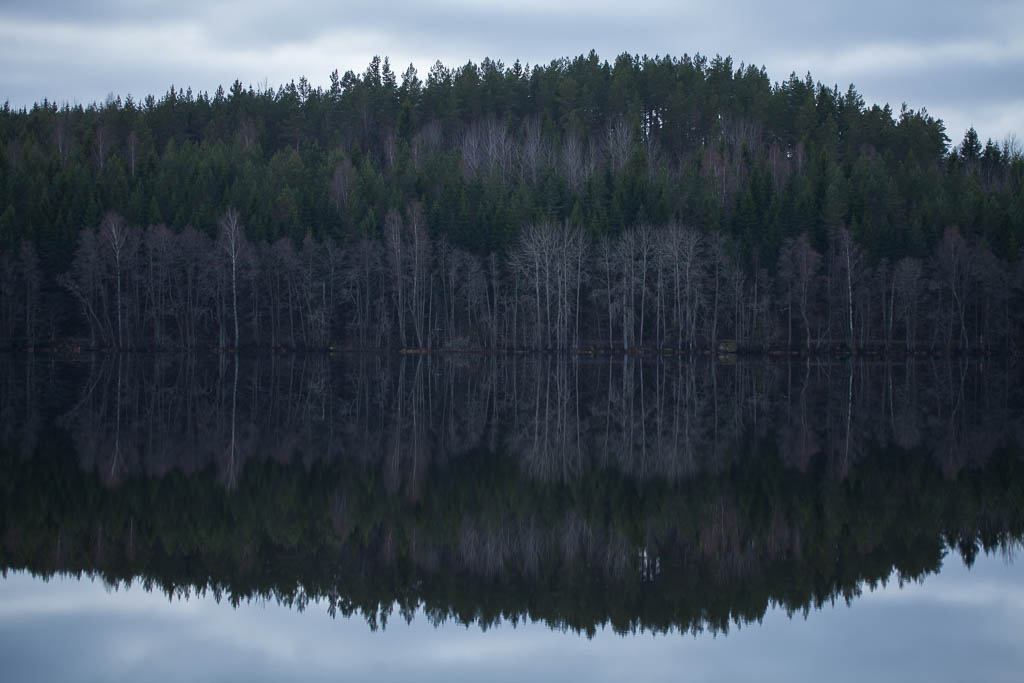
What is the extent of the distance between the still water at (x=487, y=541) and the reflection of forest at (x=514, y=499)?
0.23 feet

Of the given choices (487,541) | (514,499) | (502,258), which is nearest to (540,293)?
(502,258)

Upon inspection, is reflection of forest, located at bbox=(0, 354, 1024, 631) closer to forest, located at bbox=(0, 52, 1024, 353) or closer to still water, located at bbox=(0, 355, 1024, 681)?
still water, located at bbox=(0, 355, 1024, 681)

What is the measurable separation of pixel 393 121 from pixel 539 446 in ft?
363

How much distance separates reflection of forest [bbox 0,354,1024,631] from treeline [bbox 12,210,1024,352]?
46.0 m

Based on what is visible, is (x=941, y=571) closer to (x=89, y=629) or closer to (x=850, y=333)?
(x=89, y=629)

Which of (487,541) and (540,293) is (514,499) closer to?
(487,541)

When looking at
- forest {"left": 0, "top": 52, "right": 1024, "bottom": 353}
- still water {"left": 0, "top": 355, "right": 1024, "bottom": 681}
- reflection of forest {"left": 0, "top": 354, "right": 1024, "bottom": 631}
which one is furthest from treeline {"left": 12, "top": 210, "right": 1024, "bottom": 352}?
still water {"left": 0, "top": 355, "right": 1024, "bottom": 681}

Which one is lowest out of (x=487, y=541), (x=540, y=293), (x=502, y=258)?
(x=487, y=541)

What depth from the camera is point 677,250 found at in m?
82.1

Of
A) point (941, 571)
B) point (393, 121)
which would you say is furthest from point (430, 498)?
point (393, 121)

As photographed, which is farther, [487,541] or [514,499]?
[514,499]

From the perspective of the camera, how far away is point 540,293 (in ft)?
287

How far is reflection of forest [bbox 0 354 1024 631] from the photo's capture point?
13922 mm

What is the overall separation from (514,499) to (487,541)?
125 inches
